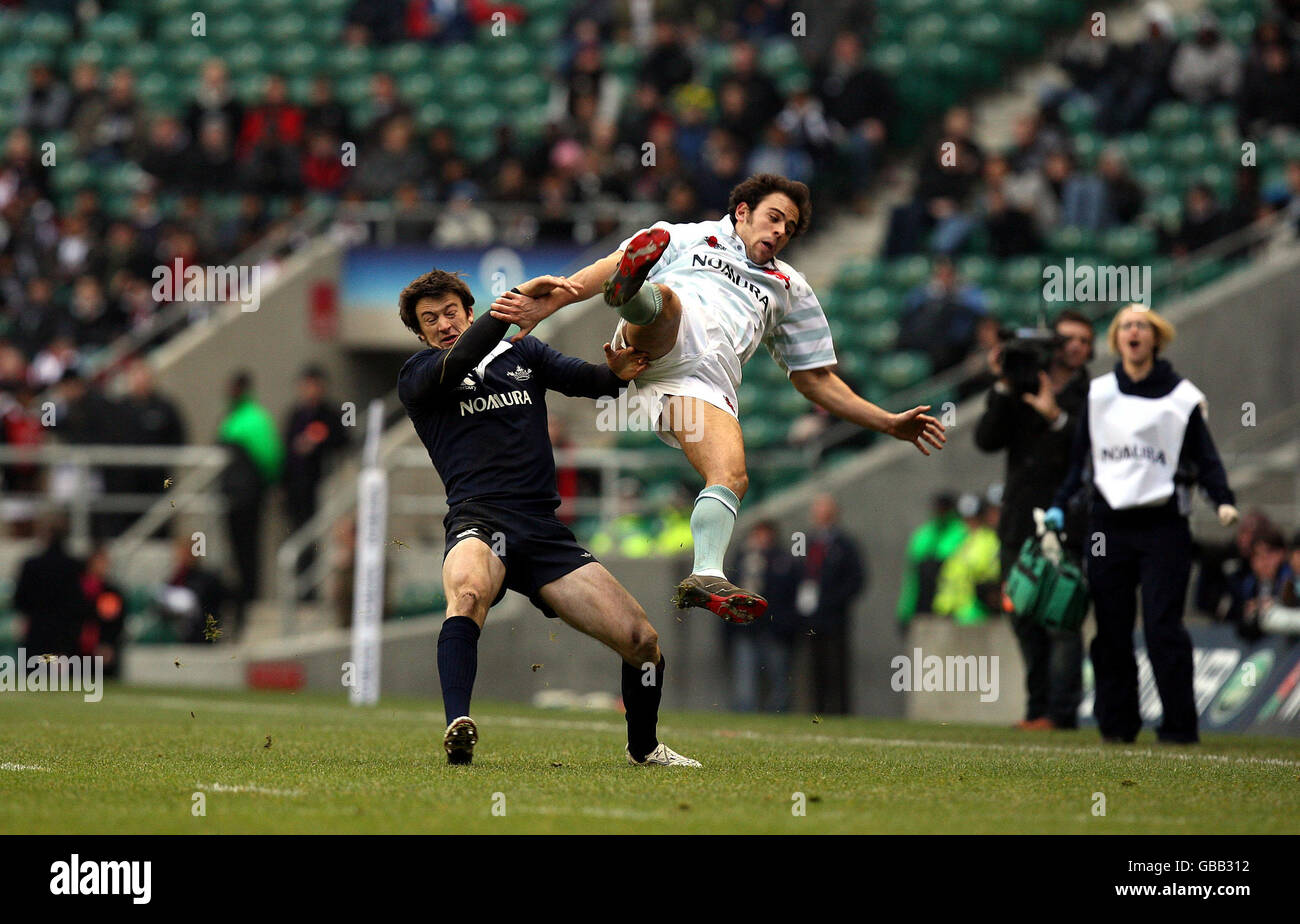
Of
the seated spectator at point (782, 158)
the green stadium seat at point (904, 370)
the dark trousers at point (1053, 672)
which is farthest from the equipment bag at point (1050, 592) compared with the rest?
the seated spectator at point (782, 158)

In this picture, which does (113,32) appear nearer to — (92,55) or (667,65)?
(92,55)

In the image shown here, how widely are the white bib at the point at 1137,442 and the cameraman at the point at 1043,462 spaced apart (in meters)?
0.98

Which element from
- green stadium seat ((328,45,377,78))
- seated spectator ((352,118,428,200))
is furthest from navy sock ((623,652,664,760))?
green stadium seat ((328,45,377,78))

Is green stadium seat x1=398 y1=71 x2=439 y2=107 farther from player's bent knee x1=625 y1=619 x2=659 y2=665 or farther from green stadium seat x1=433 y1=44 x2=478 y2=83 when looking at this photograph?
player's bent knee x1=625 y1=619 x2=659 y2=665

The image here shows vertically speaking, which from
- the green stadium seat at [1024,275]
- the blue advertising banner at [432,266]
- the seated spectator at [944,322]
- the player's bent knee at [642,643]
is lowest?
the player's bent knee at [642,643]

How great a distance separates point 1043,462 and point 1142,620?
1.66 meters

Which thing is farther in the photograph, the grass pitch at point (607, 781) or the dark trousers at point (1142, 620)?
the dark trousers at point (1142, 620)

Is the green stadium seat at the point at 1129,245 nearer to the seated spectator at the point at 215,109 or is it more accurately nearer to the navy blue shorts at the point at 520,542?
the seated spectator at the point at 215,109

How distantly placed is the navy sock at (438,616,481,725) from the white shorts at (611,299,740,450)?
1.30 meters

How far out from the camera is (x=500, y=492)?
309 inches

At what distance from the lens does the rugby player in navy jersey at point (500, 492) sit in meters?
7.60

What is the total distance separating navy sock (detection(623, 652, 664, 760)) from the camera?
784cm
